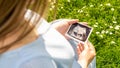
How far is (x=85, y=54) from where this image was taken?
218 cm

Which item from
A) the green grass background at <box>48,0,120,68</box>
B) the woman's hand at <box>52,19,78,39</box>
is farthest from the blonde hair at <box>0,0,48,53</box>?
the green grass background at <box>48,0,120,68</box>

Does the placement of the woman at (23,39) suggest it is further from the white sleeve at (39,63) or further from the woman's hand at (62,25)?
the woman's hand at (62,25)

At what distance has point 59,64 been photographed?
1564 mm

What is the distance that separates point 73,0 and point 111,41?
0.85 m

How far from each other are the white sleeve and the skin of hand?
0.61 m

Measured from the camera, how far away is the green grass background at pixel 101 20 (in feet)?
11.1

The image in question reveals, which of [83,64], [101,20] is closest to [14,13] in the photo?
[83,64]

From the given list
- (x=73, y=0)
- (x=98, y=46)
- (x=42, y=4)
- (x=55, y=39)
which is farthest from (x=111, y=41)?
(x=42, y=4)

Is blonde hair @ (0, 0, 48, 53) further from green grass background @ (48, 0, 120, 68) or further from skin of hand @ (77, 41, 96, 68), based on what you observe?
green grass background @ (48, 0, 120, 68)

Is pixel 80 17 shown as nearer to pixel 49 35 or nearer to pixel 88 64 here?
pixel 88 64

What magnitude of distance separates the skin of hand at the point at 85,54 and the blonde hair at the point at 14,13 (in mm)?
717

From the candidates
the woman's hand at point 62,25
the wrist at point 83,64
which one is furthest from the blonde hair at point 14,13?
the woman's hand at point 62,25

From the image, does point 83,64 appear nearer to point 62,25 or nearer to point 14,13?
point 62,25

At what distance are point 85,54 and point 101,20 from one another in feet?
5.38
